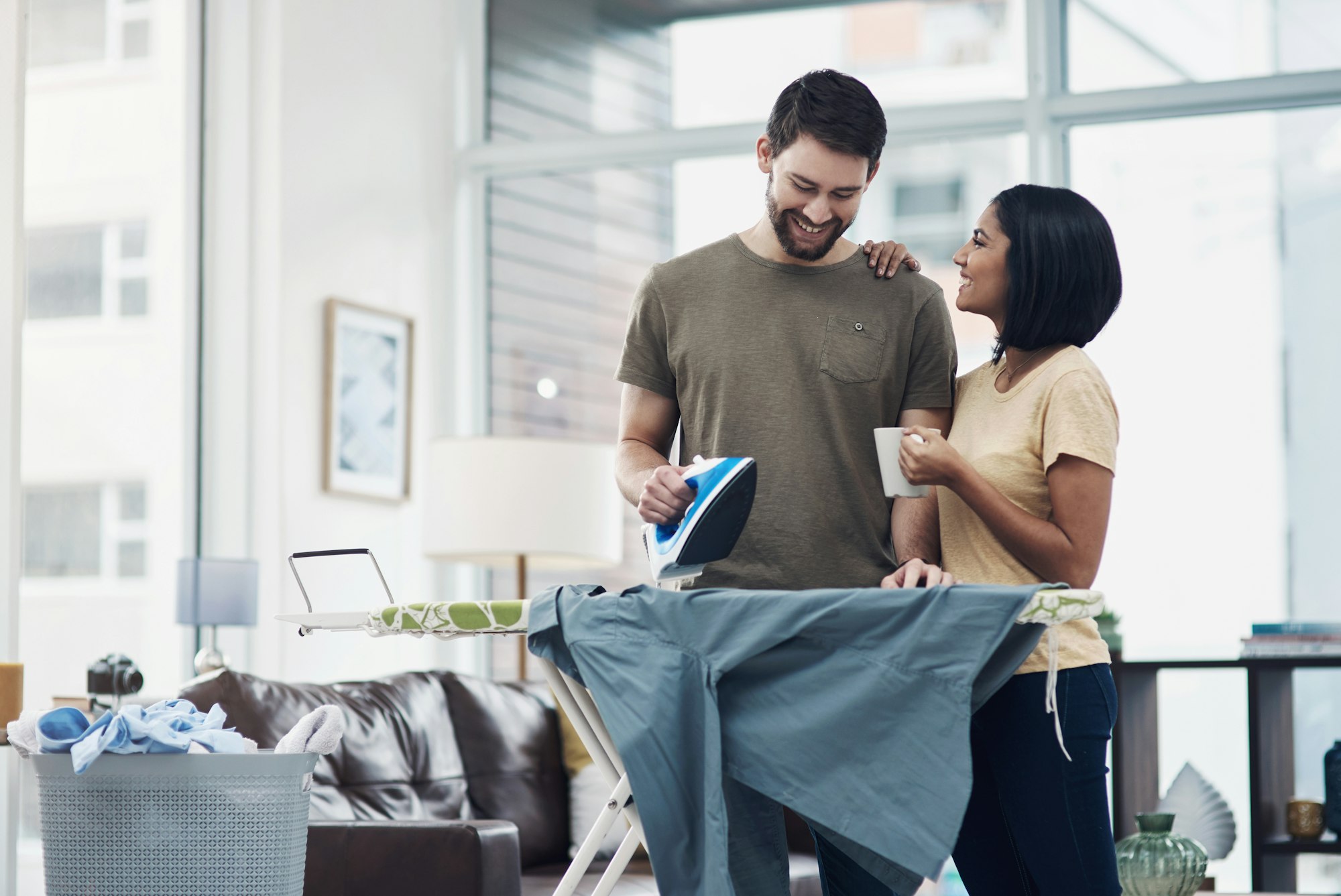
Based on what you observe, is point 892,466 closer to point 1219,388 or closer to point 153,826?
point 153,826

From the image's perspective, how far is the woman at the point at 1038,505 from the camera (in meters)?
1.67

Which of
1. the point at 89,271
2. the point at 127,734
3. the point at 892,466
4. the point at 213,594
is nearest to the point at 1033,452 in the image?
the point at 892,466

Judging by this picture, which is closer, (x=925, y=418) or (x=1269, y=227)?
(x=925, y=418)

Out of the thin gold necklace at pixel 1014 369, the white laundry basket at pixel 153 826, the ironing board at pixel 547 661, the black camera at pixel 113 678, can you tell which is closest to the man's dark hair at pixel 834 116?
the thin gold necklace at pixel 1014 369

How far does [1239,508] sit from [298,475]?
2.87 meters

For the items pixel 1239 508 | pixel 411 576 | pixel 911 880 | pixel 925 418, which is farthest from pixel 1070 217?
pixel 411 576

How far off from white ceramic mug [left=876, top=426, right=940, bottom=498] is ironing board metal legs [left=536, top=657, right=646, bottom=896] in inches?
17.0

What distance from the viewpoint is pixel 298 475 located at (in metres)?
4.58

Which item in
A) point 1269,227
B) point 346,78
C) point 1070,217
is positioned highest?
point 346,78

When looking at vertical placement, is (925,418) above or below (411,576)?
above

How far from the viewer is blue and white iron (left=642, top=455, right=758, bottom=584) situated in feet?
5.39

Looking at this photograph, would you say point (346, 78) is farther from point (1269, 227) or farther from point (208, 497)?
point (1269, 227)

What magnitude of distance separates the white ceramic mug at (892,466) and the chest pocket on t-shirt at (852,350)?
228 mm

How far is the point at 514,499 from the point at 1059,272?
2.70 metres
